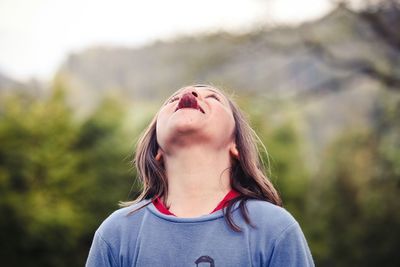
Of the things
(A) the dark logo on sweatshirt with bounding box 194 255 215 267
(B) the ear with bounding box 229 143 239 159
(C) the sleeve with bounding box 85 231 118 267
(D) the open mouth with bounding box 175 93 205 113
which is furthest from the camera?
(B) the ear with bounding box 229 143 239 159

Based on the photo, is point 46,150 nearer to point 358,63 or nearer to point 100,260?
point 358,63

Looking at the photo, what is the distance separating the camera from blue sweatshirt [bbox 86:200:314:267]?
2.06m

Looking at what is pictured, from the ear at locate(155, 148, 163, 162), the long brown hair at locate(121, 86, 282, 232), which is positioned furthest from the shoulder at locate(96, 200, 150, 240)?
the ear at locate(155, 148, 163, 162)

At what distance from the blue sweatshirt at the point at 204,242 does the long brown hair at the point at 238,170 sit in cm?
16

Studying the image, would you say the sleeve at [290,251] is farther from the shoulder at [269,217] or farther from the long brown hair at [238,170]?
the long brown hair at [238,170]

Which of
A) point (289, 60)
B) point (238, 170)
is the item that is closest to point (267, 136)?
point (289, 60)

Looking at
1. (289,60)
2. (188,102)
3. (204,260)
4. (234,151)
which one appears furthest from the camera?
(289,60)

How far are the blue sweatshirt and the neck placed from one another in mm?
80

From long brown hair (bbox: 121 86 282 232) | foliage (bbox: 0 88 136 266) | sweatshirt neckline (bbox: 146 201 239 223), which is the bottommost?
foliage (bbox: 0 88 136 266)

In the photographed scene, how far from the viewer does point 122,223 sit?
7.29 feet

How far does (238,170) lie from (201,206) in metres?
0.31

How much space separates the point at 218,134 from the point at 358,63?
39.4ft

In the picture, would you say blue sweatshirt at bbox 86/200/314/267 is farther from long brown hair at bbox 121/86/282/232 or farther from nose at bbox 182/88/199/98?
nose at bbox 182/88/199/98

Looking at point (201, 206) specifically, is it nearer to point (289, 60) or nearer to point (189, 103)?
point (189, 103)
